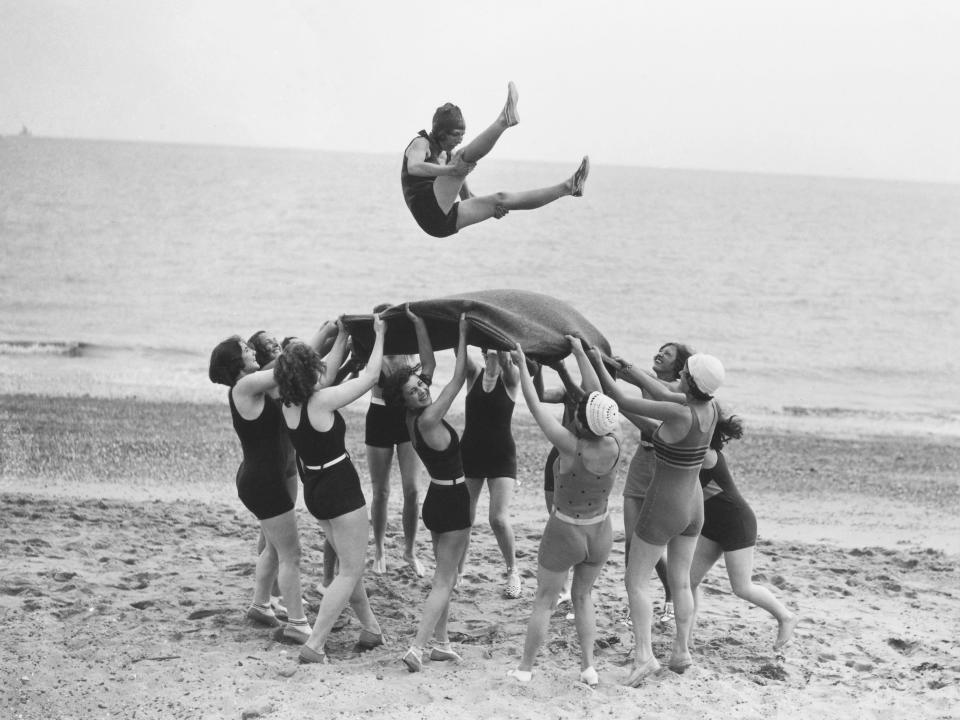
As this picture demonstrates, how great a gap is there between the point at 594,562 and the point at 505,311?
1764 mm

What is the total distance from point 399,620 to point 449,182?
3.45m

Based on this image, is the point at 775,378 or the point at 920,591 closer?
the point at 920,591

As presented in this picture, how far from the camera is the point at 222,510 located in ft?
36.3

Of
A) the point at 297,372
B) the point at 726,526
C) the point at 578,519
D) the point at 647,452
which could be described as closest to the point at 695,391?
the point at 647,452

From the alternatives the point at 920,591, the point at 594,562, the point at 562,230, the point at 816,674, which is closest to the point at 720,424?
the point at 594,562

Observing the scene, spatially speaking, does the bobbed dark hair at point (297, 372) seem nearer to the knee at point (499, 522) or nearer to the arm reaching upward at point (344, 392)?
the arm reaching upward at point (344, 392)

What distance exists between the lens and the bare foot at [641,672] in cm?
668

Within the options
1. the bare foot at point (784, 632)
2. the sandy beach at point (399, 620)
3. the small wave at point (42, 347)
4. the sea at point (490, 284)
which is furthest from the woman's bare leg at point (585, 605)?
the small wave at point (42, 347)

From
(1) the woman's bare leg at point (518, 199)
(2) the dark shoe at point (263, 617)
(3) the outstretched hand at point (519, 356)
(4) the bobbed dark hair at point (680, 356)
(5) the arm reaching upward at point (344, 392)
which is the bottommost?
(2) the dark shoe at point (263, 617)

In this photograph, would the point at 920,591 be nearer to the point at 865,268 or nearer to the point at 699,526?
the point at 699,526

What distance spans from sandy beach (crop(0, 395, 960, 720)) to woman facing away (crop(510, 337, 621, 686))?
43 centimetres

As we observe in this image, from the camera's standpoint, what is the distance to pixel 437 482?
682cm

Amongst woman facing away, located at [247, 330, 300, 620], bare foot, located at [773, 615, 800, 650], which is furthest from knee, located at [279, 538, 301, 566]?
bare foot, located at [773, 615, 800, 650]

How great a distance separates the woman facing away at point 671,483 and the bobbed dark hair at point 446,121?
187cm
